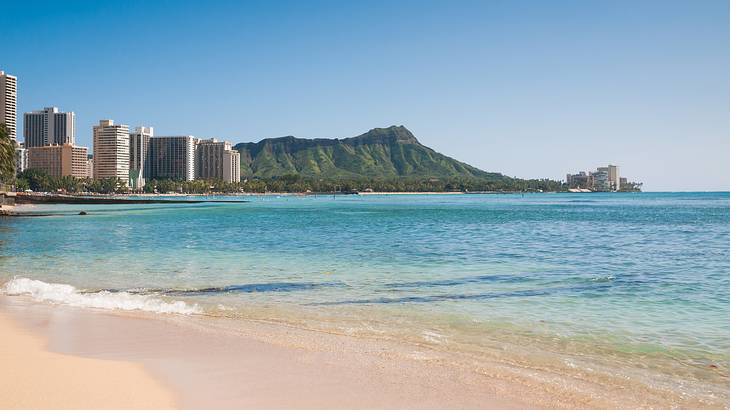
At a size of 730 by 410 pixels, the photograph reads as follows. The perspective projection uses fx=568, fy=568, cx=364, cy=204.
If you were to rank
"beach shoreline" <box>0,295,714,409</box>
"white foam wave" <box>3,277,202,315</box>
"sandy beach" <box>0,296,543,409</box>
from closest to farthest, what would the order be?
1. "sandy beach" <box>0,296,543,409</box>
2. "beach shoreline" <box>0,295,714,409</box>
3. "white foam wave" <box>3,277,202,315</box>

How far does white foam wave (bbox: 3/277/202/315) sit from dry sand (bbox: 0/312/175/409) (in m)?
4.25

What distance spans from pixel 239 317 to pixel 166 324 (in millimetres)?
1592

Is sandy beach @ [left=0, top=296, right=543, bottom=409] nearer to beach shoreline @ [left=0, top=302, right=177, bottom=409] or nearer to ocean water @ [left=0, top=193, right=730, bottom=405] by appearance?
beach shoreline @ [left=0, top=302, right=177, bottom=409]

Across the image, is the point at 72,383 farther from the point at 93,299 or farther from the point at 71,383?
the point at 93,299

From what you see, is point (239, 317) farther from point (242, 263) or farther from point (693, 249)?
point (693, 249)

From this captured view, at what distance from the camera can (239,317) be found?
1184 centimetres

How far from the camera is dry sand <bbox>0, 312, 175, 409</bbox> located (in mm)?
6000

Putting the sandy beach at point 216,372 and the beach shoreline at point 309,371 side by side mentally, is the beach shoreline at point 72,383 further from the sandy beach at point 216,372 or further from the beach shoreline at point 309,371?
the beach shoreline at point 309,371

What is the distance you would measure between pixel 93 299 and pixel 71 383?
743 cm

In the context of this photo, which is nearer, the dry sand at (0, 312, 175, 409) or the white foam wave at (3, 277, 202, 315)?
the dry sand at (0, 312, 175, 409)

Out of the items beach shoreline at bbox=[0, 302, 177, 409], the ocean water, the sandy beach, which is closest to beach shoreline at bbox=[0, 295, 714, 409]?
the sandy beach

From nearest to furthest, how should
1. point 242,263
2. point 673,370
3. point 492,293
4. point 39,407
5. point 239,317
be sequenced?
point 39,407
point 673,370
point 239,317
point 492,293
point 242,263

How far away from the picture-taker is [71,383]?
6648 mm

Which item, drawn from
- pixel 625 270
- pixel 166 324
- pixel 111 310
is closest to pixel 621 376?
pixel 166 324
